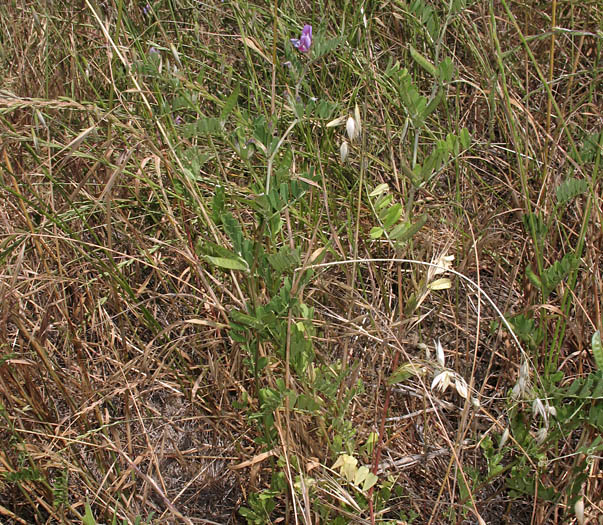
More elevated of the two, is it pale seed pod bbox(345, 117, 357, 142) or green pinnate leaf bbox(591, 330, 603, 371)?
pale seed pod bbox(345, 117, 357, 142)

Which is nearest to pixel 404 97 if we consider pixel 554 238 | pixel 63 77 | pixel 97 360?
pixel 554 238

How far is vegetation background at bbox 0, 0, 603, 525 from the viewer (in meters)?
1.17

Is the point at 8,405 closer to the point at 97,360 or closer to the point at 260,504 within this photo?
the point at 97,360

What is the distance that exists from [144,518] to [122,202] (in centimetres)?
Answer: 85

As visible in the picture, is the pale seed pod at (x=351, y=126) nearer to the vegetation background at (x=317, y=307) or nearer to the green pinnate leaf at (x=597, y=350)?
the vegetation background at (x=317, y=307)

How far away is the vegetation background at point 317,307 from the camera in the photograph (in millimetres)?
1170

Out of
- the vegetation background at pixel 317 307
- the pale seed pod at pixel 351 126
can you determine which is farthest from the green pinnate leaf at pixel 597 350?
the pale seed pod at pixel 351 126

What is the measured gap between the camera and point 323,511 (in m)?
1.19

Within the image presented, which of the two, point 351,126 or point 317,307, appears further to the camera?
point 317,307

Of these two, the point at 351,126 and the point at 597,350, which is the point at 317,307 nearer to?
the point at 351,126

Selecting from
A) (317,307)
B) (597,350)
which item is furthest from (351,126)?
(597,350)

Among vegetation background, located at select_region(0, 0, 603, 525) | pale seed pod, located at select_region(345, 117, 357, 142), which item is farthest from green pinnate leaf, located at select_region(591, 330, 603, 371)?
pale seed pod, located at select_region(345, 117, 357, 142)

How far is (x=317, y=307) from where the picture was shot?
4.89 feet

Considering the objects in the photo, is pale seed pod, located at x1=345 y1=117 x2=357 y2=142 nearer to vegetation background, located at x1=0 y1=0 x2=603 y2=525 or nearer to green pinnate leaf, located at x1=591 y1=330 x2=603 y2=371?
vegetation background, located at x1=0 y1=0 x2=603 y2=525
